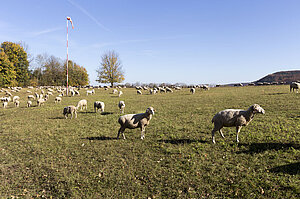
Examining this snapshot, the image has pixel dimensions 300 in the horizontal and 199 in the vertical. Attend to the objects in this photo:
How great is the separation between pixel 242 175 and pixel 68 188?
20.7 ft

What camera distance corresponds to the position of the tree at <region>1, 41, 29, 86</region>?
62.7m

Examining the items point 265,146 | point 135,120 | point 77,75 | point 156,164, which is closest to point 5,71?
point 77,75

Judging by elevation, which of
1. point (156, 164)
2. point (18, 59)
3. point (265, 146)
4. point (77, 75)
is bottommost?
point (156, 164)

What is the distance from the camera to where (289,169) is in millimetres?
6289

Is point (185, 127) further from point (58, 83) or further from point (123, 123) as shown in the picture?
point (58, 83)

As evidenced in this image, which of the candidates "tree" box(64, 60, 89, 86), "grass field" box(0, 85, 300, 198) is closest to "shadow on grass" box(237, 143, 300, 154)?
"grass field" box(0, 85, 300, 198)

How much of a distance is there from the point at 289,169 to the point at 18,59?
84119 millimetres

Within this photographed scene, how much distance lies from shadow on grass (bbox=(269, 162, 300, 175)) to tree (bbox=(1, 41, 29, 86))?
259 feet

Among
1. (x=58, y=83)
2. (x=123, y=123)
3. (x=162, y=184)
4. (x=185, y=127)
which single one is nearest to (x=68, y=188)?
(x=162, y=184)

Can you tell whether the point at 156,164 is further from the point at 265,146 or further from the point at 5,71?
the point at 5,71

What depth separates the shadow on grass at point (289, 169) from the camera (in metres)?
6.12

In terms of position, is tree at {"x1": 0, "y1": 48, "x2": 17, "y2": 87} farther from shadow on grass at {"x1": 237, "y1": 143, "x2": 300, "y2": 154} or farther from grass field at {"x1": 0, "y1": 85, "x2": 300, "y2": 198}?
shadow on grass at {"x1": 237, "y1": 143, "x2": 300, "y2": 154}

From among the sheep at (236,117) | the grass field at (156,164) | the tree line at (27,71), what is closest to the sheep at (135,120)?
the grass field at (156,164)

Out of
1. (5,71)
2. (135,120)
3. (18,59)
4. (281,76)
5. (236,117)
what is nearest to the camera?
(236,117)
